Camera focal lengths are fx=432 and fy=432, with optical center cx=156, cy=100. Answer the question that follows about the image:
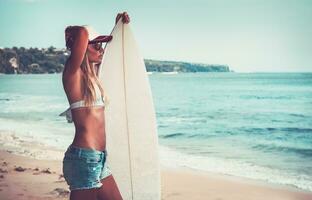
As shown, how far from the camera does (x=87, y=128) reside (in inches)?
76.6

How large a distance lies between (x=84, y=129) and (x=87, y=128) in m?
0.01

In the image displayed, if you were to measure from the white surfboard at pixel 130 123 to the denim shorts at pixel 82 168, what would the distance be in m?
0.68

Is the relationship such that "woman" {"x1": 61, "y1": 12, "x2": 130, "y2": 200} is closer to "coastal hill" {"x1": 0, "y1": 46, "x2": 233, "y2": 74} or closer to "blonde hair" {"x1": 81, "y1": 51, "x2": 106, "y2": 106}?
"blonde hair" {"x1": 81, "y1": 51, "x2": 106, "y2": 106}

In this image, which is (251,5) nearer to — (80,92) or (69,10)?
(69,10)

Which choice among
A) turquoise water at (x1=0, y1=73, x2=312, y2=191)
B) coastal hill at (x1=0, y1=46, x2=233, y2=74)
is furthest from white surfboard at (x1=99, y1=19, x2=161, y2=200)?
coastal hill at (x1=0, y1=46, x2=233, y2=74)

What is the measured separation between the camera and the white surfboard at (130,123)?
260cm

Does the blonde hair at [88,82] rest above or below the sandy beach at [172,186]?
above

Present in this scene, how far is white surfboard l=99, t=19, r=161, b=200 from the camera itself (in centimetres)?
260

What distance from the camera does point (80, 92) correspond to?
6.28 ft

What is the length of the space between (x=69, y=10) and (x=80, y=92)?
277 centimetres

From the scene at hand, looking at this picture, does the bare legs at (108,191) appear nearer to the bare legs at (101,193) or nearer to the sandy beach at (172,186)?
the bare legs at (101,193)

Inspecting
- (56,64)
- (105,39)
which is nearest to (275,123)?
(56,64)

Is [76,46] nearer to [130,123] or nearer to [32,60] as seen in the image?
[130,123]

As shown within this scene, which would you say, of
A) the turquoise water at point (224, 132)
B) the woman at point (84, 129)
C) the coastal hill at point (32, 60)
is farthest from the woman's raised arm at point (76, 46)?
the coastal hill at point (32, 60)
